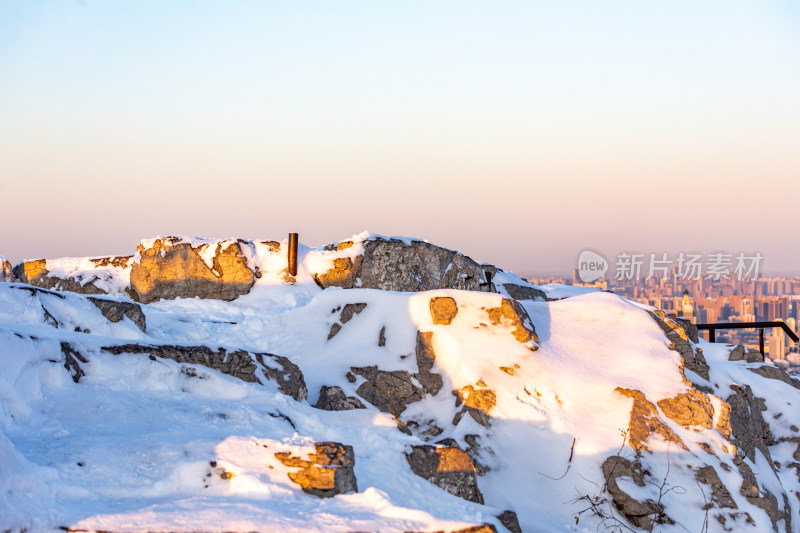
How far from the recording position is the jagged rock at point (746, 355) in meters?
14.7

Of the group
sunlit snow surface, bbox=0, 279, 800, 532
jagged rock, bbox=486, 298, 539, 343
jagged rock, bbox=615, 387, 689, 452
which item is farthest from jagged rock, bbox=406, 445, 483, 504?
jagged rock, bbox=486, 298, 539, 343

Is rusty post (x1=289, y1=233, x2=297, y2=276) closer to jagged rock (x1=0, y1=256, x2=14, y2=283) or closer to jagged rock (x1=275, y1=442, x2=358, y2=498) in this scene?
jagged rock (x1=0, y1=256, x2=14, y2=283)

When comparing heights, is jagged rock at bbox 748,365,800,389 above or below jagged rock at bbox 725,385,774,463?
above

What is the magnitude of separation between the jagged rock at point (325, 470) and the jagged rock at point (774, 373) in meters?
10.5

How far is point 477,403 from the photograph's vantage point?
995cm

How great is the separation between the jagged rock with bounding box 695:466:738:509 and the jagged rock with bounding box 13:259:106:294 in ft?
48.8

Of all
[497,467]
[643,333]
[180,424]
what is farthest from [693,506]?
[180,424]

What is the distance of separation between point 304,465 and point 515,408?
4.60 m

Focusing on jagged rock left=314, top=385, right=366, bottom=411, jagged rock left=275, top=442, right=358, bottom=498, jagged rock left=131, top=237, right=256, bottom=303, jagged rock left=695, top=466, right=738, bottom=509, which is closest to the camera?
jagged rock left=275, top=442, right=358, bottom=498

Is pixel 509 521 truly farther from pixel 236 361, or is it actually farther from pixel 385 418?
pixel 236 361

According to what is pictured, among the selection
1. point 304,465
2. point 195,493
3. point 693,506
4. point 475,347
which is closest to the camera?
point 195,493

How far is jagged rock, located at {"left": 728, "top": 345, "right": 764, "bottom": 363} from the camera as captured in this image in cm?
1466

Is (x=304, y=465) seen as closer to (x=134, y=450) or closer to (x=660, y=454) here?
(x=134, y=450)

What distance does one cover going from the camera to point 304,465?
594 cm
